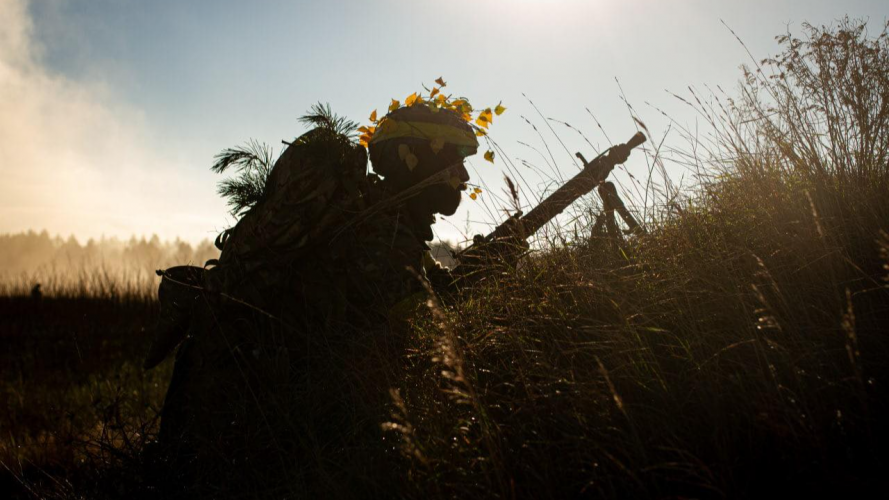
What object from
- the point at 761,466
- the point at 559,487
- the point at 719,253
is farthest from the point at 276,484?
the point at 719,253

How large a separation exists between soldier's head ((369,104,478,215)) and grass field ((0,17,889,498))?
805 mm

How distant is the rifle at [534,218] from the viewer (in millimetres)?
2756

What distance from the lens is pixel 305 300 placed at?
272cm

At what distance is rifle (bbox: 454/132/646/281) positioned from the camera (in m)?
2.76

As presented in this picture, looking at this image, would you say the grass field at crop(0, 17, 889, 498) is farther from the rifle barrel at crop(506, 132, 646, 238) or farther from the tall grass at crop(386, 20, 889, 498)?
the rifle barrel at crop(506, 132, 646, 238)

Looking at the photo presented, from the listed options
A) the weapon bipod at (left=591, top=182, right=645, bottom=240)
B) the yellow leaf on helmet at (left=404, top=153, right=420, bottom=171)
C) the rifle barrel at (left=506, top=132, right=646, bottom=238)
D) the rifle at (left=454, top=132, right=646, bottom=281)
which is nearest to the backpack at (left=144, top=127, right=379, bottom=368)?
the yellow leaf on helmet at (left=404, top=153, right=420, bottom=171)

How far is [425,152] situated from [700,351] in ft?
6.75

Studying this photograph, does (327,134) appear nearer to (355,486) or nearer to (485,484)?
(355,486)

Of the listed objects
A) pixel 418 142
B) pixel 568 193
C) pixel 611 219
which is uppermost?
pixel 418 142

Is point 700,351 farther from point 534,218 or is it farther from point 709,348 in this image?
point 534,218

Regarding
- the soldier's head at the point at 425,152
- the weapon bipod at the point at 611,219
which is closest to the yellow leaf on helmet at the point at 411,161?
the soldier's head at the point at 425,152

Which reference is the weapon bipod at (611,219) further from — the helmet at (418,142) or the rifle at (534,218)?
the helmet at (418,142)

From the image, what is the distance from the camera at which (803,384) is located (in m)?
1.28

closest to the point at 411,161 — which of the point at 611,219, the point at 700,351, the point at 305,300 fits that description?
the point at 305,300
